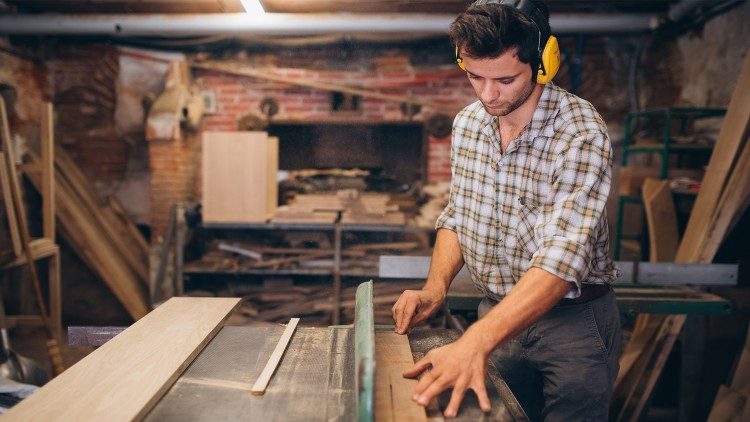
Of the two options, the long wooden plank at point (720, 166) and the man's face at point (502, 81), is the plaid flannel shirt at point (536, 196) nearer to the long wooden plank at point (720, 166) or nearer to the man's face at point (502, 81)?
the man's face at point (502, 81)

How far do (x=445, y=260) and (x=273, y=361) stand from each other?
0.70 m

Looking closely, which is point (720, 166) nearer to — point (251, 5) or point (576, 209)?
point (576, 209)

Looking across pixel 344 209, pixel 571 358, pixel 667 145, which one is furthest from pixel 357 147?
pixel 571 358

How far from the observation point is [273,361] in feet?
4.56

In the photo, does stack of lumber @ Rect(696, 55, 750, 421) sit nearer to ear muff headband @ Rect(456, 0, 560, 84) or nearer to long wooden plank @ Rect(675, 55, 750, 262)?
long wooden plank @ Rect(675, 55, 750, 262)

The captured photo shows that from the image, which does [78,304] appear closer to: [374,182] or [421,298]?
[374,182]

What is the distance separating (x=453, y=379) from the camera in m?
1.17

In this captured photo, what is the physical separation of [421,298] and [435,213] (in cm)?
322

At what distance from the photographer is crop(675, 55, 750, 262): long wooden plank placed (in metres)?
2.80

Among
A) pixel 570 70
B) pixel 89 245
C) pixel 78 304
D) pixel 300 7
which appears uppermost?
pixel 300 7

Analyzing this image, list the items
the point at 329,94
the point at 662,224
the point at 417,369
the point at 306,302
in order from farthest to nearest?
the point at 329,94, the point at 306,302, the point at 662,224, the point at 417,369

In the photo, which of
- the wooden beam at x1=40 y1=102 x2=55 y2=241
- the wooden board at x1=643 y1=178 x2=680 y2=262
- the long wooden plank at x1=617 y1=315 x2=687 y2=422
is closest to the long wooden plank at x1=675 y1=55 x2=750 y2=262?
the long wooden plank at x1=617 y1=315 x2=687 y2=422

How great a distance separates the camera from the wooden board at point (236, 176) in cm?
443

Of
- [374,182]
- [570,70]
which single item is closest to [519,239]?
[374,182]
